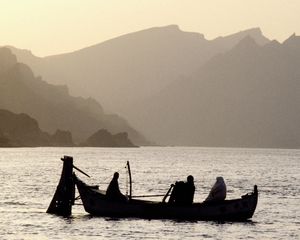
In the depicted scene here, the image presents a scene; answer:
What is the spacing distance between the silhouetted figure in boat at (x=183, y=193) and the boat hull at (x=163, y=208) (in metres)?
0.33

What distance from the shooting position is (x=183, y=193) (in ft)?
187

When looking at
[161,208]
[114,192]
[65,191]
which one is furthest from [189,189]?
[65,191]

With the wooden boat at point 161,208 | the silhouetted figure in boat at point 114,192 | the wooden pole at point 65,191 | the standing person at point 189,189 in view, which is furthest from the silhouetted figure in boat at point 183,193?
the wooden pole at point 65,191

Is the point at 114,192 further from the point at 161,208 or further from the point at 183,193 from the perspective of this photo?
the point at 183,193

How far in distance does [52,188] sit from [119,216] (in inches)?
1575

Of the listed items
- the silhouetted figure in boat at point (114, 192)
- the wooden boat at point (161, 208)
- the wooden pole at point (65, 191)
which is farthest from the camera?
the wooden pole at point (65, 191)

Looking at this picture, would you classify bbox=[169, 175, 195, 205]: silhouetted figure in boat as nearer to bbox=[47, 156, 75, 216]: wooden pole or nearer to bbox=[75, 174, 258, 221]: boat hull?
bbox=[75, 174, 258, 221]: boat hull

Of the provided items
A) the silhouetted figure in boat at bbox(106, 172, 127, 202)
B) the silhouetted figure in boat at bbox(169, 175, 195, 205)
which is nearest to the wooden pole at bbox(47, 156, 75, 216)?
the silhouetted figure in boat at bbox(106, 172, 127, 202)

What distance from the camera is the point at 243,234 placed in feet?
180

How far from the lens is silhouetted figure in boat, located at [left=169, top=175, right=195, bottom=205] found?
56.5 meters

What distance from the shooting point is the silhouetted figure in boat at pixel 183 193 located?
56.5 meters

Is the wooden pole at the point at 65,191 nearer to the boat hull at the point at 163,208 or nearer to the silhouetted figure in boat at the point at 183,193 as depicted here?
the boat hull at the point at 163,208

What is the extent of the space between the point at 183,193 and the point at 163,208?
6.60ft

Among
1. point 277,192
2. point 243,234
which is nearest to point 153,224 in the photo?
point 243,234
